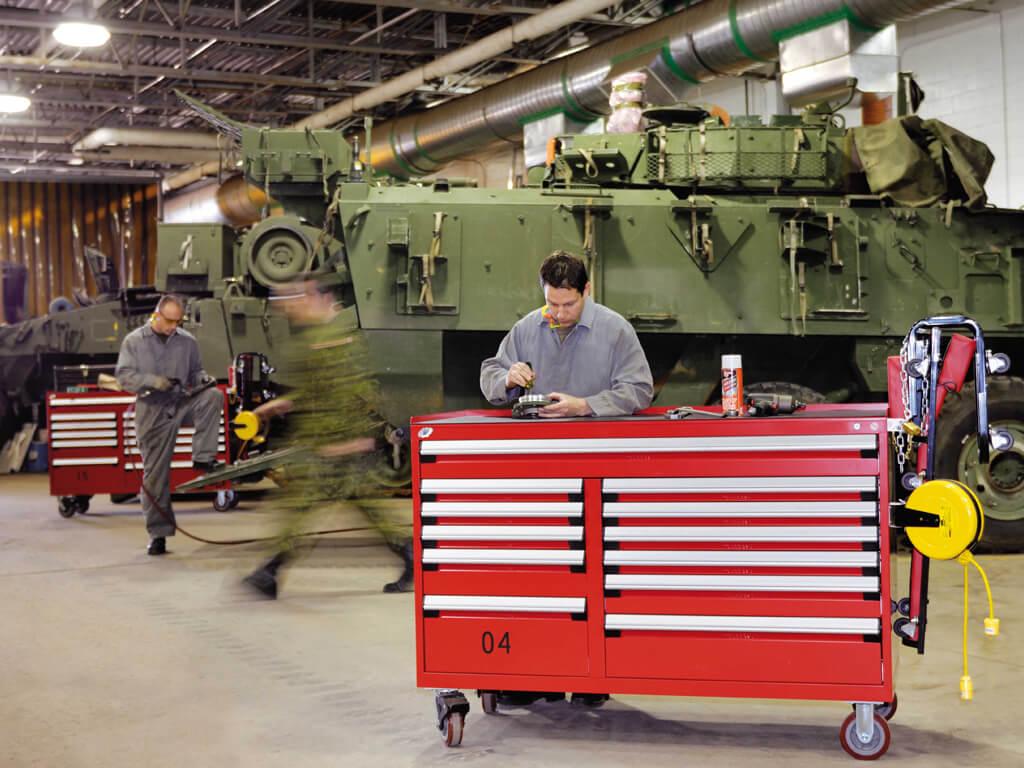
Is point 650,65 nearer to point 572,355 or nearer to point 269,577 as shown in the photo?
point 269,577

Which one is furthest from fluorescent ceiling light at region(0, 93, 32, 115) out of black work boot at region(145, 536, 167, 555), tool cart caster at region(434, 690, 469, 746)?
tool cart caster at region(434, 690, 469, 746)

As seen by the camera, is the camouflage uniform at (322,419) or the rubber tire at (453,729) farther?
the camouflage uniform at (322,419)

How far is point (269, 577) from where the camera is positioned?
6.30 m

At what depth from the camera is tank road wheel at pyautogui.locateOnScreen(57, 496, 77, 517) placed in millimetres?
10281

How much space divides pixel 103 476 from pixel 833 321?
6.14m

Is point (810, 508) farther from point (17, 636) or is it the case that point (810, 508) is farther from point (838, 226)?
point (838, 226)

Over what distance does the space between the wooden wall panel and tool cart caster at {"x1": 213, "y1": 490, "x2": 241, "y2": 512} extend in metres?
14.3

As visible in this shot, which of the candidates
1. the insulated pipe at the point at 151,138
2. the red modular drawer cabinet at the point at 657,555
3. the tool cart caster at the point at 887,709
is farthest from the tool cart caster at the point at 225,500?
the insulated pipe at the point at 151,138

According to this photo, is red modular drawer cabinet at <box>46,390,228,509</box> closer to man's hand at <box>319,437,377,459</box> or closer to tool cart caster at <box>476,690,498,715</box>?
man's hand at <box>319,437,377,459</box>

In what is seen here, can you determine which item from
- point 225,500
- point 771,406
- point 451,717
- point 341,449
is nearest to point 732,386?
point 771,406

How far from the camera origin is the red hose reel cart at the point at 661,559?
350 cm

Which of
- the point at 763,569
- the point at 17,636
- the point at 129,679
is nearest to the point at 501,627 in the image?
the point at 763,569

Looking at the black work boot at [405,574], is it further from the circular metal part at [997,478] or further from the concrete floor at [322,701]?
the circular metal part at [997,478]

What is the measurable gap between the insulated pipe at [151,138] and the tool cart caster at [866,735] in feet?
53.4
